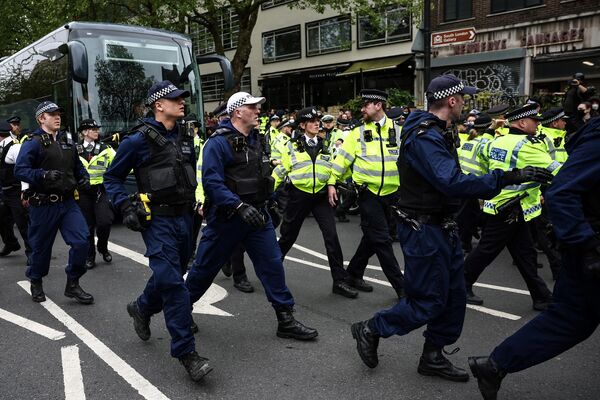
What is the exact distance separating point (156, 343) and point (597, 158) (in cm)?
341

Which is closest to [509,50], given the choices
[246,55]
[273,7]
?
[246,55]

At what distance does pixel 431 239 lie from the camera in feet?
12.0

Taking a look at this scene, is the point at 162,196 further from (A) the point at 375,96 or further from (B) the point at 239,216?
(A) the point at 375,96

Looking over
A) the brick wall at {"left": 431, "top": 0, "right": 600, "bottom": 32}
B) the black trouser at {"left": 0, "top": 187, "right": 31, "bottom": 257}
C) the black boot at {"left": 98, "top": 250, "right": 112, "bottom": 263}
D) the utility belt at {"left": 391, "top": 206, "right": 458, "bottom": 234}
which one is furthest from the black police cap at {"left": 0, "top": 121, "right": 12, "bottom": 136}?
the brick wall at {"left": 431, "top": 0, "right": 600, "bottom": 32}

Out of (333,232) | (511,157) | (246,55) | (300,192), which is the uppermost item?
(246,55)

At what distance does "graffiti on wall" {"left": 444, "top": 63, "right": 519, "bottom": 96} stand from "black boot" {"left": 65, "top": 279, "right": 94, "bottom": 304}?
17.0 metres

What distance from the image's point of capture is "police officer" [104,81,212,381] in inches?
155

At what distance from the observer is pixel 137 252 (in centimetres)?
802

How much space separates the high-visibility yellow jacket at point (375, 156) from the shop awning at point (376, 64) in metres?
18.2

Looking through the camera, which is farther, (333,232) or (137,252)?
(137,252)

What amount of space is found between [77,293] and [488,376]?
4.09m

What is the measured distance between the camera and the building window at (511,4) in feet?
62.4

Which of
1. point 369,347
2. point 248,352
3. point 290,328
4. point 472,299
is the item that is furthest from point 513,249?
point 248,352

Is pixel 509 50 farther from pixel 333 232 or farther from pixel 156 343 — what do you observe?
pixel 156 343
